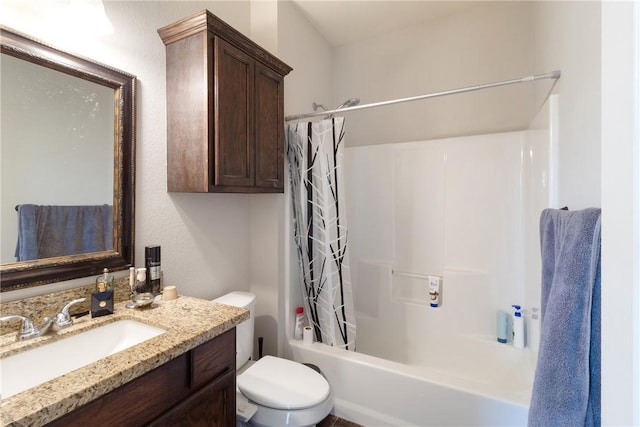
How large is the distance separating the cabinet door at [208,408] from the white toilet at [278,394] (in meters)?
0.26

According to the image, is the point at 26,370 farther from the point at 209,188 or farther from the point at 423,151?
the point at 423,151

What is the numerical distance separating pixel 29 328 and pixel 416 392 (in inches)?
63.7

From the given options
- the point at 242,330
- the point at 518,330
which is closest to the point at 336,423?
the point at 242,330

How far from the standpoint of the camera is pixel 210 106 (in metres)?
1.31

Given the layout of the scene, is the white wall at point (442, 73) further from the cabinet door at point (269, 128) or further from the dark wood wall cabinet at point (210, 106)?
the dark wood wall cabinet at point (210, 106)

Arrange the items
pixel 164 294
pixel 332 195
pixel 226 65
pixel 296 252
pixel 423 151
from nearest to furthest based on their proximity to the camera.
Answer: pixel 164 294
pixel 226 65
pixel 332 195
pixel 296 252
pixel 423 151

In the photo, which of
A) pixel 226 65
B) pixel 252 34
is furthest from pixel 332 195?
pixel 252 34

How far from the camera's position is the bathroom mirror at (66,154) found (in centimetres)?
94

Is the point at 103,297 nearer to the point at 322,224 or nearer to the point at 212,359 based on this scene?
the point at 212,359

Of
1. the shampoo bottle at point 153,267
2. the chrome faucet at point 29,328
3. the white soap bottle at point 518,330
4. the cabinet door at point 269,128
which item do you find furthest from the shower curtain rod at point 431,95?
the chrome faucet at point 29,328

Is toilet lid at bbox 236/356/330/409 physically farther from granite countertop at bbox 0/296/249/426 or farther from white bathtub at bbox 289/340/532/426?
granite countertop at bbox 0/296/249/426

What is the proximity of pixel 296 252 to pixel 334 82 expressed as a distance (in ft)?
5.42

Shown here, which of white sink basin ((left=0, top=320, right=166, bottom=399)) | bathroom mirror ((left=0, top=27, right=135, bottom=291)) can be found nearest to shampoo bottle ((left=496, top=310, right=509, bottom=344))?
white sink basin ((left=0, top=320, right=166, bottom=399))

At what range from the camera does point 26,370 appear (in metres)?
0.82
